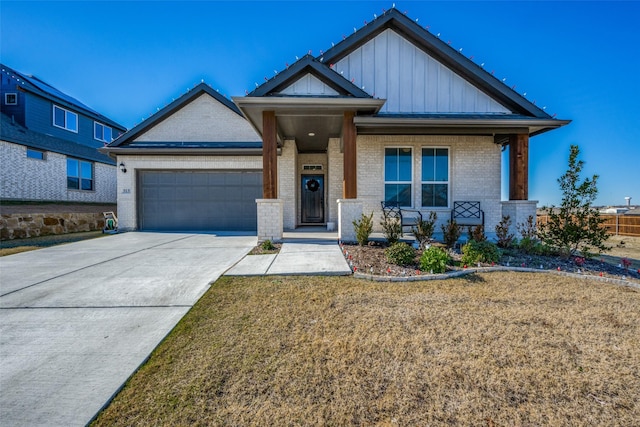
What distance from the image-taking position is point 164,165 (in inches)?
467

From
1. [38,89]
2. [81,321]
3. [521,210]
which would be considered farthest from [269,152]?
[38,89]

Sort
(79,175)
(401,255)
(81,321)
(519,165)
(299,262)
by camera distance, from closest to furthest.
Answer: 1. (81,321)
2. (401,255)
3. (299,262)
4. (519,165)
5. (79,175)

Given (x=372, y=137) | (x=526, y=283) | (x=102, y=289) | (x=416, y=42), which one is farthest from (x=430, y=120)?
(x=102, y=289)

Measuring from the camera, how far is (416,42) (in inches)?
365

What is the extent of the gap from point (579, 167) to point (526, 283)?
3338mm

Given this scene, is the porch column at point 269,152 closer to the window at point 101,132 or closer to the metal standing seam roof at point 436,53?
the metal standing seam roof at point 436,53

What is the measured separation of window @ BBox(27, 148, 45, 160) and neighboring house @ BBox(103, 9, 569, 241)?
15.3 ft

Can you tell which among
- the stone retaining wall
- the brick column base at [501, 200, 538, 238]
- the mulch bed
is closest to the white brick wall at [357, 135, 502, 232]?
the brick column base at [501, 200, 538, 238]

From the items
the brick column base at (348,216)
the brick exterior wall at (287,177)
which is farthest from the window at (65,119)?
the brick column base at (348,216)

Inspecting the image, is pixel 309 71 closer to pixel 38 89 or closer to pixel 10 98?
pixel 38 89

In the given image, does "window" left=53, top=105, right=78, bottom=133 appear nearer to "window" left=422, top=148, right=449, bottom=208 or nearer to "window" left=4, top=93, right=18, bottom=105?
"window" left=4, top=93, right=18, bottom=105

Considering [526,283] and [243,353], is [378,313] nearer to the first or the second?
[243,353]

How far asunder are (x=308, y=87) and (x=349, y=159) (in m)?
2.23

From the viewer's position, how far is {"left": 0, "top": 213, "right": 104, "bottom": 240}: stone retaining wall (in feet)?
36.2
